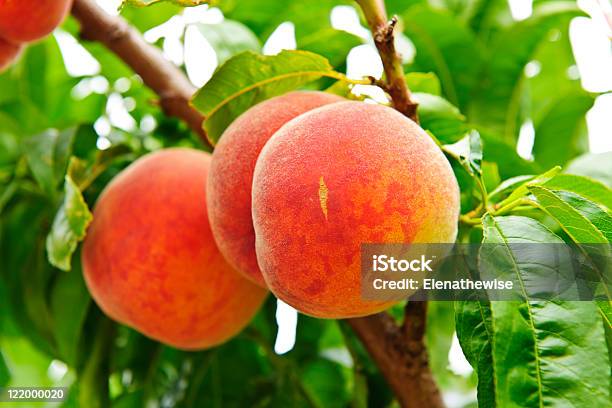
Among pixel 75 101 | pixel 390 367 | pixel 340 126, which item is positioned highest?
pixel 340 126

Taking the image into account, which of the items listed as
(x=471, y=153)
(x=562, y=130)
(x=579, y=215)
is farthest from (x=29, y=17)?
(x=562, y=130)

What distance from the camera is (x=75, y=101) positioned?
1408 mm

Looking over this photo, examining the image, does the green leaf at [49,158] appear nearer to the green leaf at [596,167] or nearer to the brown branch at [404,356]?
the brown branch at [404,356]

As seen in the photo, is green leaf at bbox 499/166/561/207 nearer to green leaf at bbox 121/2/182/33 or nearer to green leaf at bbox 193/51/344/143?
green leaf at bbox 193/51/344/143

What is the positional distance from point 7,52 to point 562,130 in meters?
0.91

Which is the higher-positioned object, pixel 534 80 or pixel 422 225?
pixel 422 225

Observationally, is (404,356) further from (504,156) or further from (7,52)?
(7,52)

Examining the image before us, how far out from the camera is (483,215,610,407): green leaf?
517mm

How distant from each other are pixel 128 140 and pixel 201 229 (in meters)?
0.34

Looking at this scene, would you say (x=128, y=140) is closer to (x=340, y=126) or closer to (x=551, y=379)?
(x=340, y=126)

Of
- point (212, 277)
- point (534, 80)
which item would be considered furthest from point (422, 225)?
point (534, 80)

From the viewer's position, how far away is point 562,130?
124cm

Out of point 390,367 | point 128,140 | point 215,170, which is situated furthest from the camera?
point 128,140

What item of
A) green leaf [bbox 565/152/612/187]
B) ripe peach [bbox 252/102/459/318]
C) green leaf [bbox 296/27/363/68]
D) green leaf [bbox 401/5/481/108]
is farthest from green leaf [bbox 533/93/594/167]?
ripe peach [bbox 252/102/459/318]
